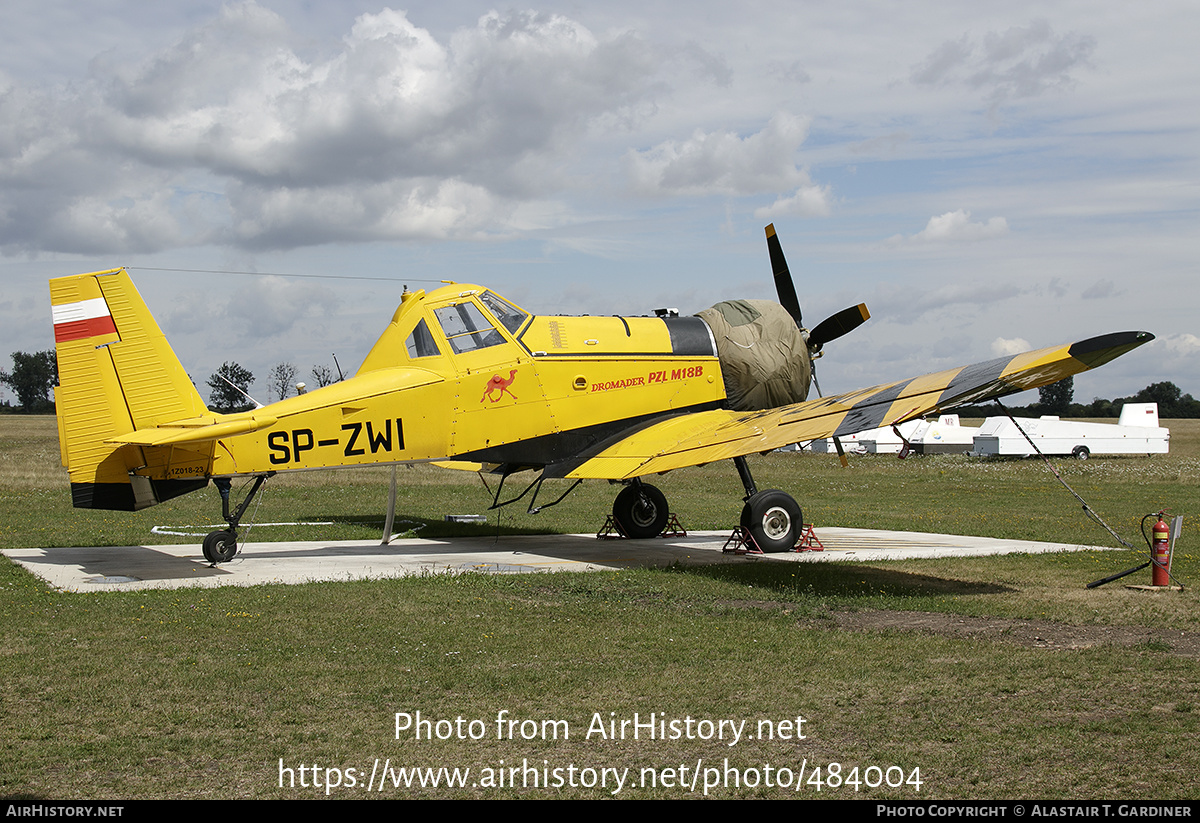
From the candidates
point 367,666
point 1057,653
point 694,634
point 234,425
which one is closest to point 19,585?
point 234,425

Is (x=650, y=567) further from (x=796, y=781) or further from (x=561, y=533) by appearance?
(x=796, y=781)

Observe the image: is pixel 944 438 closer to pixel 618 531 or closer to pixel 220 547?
pixel 618 531

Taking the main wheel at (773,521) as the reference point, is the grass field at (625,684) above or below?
below

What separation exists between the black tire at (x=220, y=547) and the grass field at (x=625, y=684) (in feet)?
6.98

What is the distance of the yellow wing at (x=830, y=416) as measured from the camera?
1022cm

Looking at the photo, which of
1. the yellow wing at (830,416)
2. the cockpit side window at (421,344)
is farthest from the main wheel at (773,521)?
Answer: the cockpit side window at (421,344)

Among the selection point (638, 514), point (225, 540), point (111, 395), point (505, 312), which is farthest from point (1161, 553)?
point (111, 395)

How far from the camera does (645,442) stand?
1441 centimetres

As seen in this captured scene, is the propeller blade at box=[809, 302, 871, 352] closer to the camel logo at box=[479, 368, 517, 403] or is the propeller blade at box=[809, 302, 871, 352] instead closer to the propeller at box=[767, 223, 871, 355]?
the propeller at box=[767, 223, 871, 355]

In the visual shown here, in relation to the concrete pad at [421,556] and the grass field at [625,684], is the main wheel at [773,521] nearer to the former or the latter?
the concrete pad at [421,556]

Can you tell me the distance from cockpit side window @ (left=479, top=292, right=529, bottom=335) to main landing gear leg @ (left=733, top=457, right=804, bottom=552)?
393 centimetres

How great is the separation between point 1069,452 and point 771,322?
50.0 meters

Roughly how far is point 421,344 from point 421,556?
3308 mm

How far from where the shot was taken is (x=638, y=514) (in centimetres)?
1773
